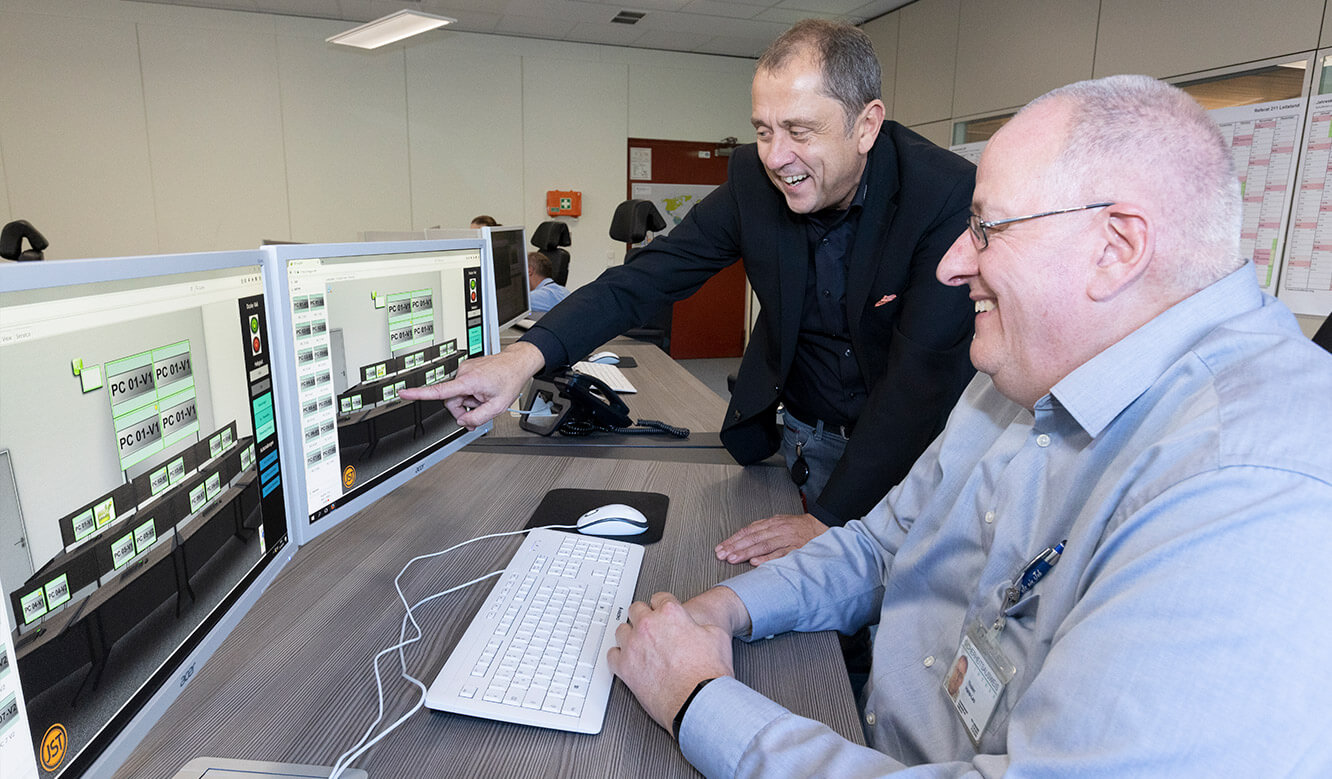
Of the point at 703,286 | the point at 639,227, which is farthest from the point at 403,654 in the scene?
the point at 703,286

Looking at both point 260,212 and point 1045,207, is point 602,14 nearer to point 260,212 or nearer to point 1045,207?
point 260,212

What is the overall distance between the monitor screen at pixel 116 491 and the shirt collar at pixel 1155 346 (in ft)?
2.74

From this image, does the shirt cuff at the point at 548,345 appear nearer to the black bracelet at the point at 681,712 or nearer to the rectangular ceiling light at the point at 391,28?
the black bracelet at the point at 681,712

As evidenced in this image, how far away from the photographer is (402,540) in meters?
1.19

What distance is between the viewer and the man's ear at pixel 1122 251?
0.67 metres

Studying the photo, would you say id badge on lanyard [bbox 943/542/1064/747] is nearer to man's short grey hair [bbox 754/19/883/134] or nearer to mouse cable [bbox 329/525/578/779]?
mouse cable [bbox 329/525/578/779]

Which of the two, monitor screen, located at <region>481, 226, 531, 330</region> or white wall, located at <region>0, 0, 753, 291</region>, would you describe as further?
white wall, located at <region>0, 0, 753, 291</region>

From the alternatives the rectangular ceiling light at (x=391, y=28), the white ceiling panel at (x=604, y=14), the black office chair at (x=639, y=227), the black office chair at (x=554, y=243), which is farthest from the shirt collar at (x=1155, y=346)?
the white ceiling panel at (x=604, y=14)

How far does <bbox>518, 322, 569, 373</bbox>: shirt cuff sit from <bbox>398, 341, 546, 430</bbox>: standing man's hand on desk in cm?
10

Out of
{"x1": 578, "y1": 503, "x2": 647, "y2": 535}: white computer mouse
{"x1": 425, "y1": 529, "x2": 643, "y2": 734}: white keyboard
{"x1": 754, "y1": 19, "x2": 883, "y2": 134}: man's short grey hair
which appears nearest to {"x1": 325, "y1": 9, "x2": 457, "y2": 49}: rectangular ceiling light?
{"x1": 754, "y1": 19, "x2": 883, "y2": 134}: man's short grey hair

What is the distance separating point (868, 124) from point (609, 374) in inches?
50.7

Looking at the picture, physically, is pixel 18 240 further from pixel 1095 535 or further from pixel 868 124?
pixel 1095 535

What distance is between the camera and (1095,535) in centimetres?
62

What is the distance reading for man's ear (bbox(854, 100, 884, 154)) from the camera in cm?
148
